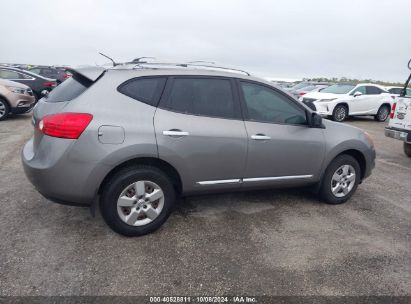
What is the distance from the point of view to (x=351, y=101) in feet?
42.2

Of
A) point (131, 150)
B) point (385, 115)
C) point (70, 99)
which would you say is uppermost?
point (70, 99)

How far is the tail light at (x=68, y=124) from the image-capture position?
111 inches

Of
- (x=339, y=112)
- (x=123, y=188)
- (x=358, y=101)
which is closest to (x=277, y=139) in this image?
(x=123, y=188)

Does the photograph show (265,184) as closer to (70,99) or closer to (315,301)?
(315,301)

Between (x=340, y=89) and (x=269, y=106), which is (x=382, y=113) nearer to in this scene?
(x=340, y=89)

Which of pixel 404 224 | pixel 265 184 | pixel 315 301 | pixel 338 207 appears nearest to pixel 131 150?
pixel 265 184

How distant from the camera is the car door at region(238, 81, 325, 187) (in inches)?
142

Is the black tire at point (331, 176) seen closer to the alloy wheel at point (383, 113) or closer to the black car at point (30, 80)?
the alloy wheel at point (383, 113)

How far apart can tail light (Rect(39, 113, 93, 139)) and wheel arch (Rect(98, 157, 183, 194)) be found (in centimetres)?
48

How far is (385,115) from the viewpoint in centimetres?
1438

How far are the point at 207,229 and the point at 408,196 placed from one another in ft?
11.0

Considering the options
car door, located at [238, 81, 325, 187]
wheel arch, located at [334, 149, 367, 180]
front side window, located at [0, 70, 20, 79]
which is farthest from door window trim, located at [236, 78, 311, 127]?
front side window, located at [0, 70, 20, 79]

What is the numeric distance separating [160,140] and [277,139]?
1.40 m

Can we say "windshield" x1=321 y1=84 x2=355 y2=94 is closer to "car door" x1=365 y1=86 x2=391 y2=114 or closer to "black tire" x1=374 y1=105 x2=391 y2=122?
"car door" x1=365 y1=86 x2=391 y2=114
